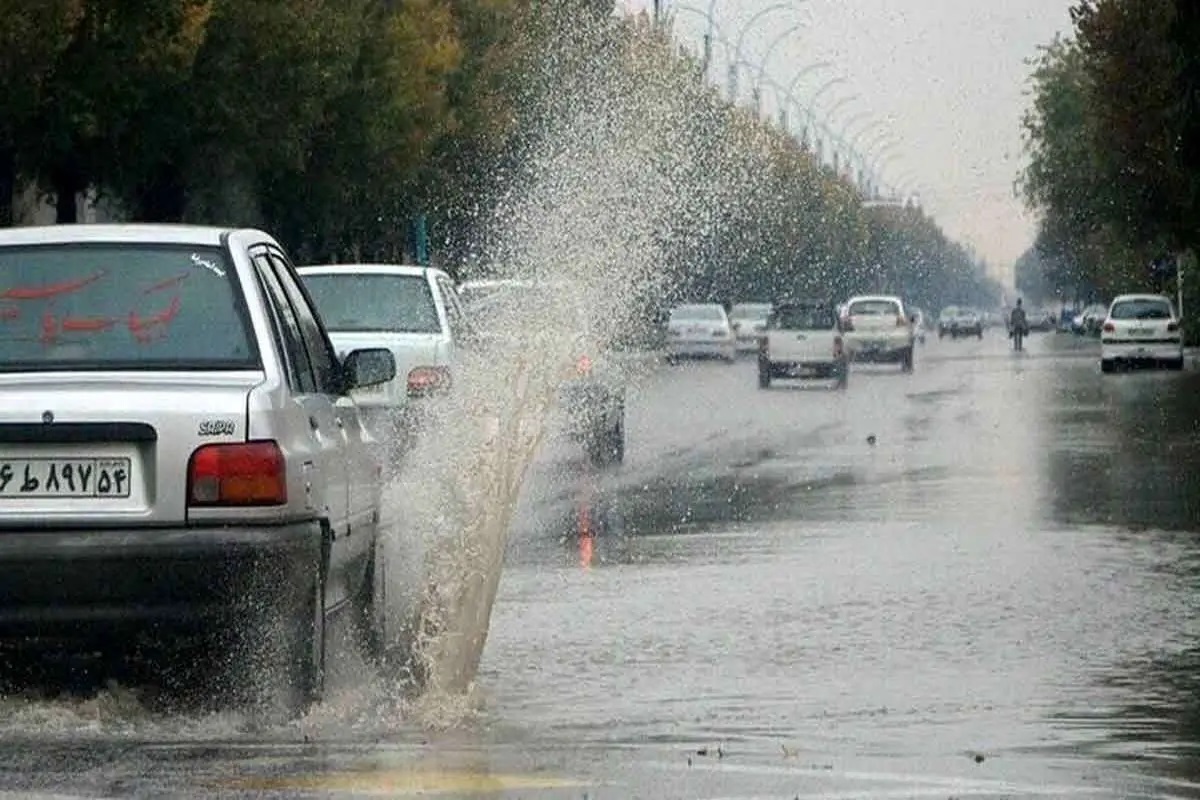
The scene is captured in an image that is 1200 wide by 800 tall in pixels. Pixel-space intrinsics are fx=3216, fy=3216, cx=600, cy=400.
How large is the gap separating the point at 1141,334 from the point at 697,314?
18874mm

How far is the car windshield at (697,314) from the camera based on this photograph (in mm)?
78562

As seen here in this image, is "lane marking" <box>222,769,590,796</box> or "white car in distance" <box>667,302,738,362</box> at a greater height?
"lane marking" <box>222,769,590,796</box>

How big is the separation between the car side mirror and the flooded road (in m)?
A: 1.13

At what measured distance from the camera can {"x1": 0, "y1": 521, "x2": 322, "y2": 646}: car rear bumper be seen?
360 inches

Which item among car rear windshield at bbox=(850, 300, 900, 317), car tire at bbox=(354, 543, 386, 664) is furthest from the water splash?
car rear windshield at bbox=(850, 300, 900, 317)

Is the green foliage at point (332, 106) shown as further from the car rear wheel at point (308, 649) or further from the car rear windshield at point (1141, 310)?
the car rear wheel at point (308, 649)

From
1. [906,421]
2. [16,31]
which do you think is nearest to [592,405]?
[906,421]

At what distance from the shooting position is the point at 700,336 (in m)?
78.1

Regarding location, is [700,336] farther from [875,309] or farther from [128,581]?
[128,581]

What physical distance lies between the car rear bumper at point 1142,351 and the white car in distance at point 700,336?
16.3 m

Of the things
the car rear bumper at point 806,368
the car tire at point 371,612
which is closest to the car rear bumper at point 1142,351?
the car rear bumper at point 806,368

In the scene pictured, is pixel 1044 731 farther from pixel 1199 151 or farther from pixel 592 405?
pixel 1199 151

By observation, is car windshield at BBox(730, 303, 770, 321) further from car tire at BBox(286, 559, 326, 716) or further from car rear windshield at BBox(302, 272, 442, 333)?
car tire at BBox(286, 559, 326, 716)

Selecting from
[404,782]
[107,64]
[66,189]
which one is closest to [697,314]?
[66,189]
